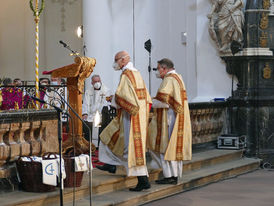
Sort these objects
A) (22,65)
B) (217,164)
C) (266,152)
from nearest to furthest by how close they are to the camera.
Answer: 1. (217,164)
2. (266,152)
3. (22,65)

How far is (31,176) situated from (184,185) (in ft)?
9.64

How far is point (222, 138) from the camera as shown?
12977mm

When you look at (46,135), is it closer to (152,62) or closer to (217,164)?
(217,164)

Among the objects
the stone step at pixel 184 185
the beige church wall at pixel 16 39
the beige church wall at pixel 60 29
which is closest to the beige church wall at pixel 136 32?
the stone step at pixel 184 185

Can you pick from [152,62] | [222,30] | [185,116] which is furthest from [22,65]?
[185,116]

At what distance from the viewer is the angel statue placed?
1302cm

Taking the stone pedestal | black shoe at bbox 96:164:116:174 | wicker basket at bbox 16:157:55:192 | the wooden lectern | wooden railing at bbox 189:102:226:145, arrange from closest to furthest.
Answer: wicker basket at bbox 16:157:55:192
black shoe at bbox 96:164:116:174
the wooden lectern
wooden railing at bbox 189:102:226:145
the stone pedestal

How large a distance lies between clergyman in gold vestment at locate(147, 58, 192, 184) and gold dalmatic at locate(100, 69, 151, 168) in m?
0.51

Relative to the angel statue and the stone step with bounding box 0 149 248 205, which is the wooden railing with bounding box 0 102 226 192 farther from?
the angel statue

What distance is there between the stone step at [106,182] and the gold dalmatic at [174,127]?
635 millimetres

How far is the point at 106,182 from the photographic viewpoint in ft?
28.8

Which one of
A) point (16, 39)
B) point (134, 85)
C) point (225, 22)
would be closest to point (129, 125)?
point (134, 85)

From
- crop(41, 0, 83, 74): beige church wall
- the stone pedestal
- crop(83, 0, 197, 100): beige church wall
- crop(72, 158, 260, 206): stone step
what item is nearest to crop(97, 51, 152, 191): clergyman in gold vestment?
crop(72, 158, 260, 206): stone step

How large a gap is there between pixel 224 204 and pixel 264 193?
3.94ft
